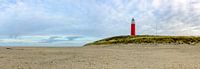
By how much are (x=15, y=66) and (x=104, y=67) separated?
2.89m

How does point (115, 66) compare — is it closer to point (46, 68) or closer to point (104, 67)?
point (104, 67)

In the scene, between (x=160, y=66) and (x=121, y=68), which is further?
(x=160, y=66)

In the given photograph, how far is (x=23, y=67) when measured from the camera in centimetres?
1134

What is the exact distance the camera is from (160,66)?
12266mm

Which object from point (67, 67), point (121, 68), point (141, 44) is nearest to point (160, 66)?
point (121, 68)

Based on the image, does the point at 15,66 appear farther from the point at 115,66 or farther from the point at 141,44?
the point at 141,44

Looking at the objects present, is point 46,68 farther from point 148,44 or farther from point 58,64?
point 148,44

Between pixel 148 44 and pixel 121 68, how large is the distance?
1459cm

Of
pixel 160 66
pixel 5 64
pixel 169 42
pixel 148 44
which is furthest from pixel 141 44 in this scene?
pixel 5 64

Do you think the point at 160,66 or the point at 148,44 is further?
the point at 148,44

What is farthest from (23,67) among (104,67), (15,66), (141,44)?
(141,44)

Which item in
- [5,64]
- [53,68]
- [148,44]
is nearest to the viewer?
[53,68]

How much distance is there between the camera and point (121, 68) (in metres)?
11.5

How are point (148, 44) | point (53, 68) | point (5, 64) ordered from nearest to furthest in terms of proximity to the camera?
1. point (53, 68)
2. point (5, 64)
3. point (148, 44)
